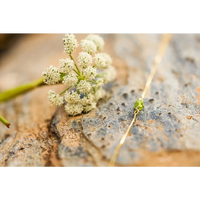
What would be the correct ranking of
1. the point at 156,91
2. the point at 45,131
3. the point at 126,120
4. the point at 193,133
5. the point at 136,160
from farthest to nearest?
the point at 156,91, the point at 45,131, the point at 126,120, the point at 193,133, the point at 136,160

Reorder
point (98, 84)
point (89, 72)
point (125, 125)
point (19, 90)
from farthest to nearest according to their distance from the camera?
point (19, 90), point (98, 84), point (89, 72), point (125, 125)

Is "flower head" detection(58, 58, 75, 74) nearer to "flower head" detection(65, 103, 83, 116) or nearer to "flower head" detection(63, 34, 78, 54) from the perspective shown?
"flower head" detection(63, 34, 78, 54)

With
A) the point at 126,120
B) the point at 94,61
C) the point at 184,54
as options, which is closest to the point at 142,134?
the point at 126,120

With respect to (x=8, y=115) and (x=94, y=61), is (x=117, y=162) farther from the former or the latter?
(x=8, y=115)

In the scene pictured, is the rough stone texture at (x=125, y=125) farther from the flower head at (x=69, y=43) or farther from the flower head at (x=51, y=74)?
the flower head at (x=69, y=43)

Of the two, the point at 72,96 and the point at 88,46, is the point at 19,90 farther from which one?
the point at 88,46

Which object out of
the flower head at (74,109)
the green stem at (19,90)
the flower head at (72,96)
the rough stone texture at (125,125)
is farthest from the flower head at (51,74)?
the green stem at (19,90)

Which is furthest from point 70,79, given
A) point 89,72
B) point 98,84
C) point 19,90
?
point 19,90

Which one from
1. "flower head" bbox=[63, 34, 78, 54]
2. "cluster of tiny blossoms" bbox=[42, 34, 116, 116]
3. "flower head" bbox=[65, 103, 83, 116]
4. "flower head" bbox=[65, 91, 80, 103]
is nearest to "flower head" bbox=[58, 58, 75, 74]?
"cluster of tiny blossoms" bbox=[42, 34, 116, 116]
